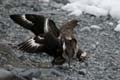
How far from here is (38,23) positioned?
24.8ft

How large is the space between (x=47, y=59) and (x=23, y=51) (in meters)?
0.55

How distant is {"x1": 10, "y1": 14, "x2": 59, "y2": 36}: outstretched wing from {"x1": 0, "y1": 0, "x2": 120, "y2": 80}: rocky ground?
527 millimetres

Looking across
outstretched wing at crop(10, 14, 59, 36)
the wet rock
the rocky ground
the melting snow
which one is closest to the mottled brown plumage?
outstretched wing at crop(10, 14, 59, 36)

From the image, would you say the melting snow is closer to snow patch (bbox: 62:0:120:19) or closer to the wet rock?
snow patch (bbox: 62:0:120:19)

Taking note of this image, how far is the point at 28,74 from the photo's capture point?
7.13 m

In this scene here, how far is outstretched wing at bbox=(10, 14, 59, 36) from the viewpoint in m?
7.47

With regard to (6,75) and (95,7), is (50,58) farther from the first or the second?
(95,7)

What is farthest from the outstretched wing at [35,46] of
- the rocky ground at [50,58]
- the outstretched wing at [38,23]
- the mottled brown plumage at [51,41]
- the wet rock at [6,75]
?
the wet rock at [6,75]

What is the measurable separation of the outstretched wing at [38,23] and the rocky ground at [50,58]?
20.8 inches

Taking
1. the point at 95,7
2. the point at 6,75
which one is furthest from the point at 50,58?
the point at 95,7

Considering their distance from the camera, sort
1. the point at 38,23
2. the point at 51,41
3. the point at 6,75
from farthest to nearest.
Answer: the point at 38,23 < the point at 51,41 < the point at 6,75

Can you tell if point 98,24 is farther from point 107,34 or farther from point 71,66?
point 71,66

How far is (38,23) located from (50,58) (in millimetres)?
658

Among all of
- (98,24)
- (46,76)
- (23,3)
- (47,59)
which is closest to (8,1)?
(23,3)
